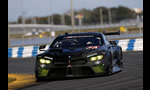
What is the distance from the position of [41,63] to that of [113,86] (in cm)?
246

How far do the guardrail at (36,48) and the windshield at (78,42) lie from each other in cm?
1355

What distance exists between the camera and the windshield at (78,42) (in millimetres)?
11094

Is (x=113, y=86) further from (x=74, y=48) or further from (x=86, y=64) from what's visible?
(x=74, y=48)

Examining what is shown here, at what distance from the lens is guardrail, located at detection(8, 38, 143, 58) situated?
80.9 feet

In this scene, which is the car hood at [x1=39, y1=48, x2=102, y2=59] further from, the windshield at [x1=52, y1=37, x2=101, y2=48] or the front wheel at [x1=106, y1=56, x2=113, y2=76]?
the windshield at [x1=52, y1=37, x2=101, y2=48]

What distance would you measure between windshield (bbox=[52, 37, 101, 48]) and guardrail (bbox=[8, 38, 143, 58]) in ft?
44.5

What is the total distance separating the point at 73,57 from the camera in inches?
393

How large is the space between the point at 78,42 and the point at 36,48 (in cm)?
1507

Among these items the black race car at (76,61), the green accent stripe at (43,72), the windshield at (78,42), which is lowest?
the green accent stripe at (43,72)

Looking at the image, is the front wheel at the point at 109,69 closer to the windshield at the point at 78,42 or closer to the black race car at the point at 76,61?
the black race car at the point at 76,61

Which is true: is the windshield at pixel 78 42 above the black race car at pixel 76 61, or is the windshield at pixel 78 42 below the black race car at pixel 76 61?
above

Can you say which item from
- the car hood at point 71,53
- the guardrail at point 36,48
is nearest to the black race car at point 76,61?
the car hood at point 71,53

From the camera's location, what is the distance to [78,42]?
441 inches

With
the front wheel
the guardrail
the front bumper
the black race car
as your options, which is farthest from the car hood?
the guardrail
